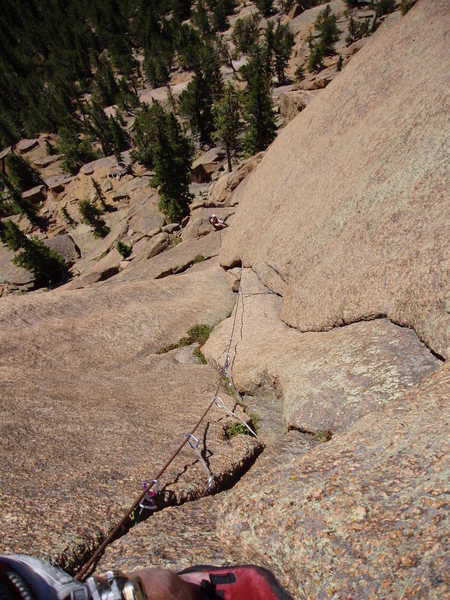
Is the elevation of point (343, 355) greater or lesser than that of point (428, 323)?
lesser

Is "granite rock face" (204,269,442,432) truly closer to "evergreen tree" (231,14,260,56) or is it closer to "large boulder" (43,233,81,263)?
"large boulder" (43,233,81,263)

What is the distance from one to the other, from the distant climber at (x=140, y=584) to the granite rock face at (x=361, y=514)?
0.47 meters

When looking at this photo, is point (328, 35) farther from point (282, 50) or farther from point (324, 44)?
point (282, 50)

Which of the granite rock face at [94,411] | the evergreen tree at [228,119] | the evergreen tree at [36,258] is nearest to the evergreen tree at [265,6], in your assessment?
A: the evergreen tree at [228,119]

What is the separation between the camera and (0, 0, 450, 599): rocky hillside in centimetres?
374

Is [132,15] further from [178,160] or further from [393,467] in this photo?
[393,467]

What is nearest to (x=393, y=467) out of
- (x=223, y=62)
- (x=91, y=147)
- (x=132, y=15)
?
(x=91, y=147)

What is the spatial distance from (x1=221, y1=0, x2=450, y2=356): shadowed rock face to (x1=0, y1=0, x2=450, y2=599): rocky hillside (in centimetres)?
5

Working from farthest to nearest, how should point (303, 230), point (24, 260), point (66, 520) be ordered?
point (24, 260), point (303, 230), point (66, 520)

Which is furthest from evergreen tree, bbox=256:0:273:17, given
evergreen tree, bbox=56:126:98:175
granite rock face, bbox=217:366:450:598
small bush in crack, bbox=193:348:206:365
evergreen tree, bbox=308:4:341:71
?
granite rock face, bbox=217:366:450:598

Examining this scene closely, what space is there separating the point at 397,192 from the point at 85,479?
8.71m

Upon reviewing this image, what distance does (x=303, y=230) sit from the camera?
34.8ft

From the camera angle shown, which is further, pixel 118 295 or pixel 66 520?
pixel 118 295

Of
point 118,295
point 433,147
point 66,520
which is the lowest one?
point 118,295
